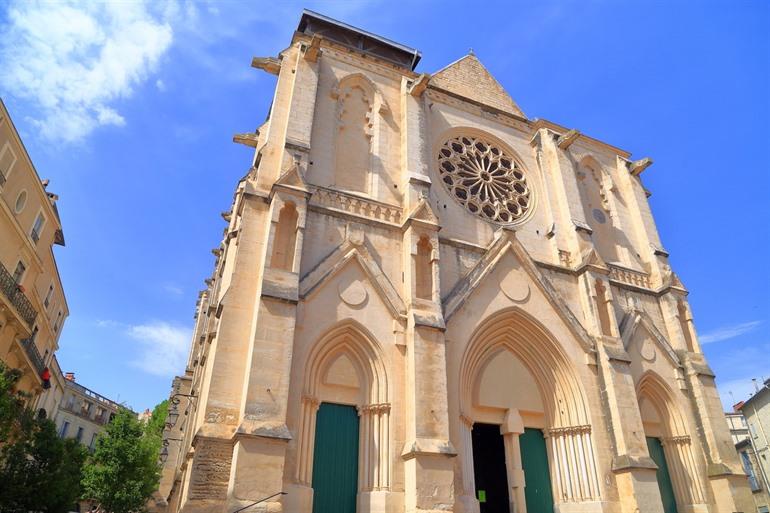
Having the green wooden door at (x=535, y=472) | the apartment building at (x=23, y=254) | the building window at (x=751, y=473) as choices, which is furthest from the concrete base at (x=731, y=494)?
the apartment building at (x=23, y=254)

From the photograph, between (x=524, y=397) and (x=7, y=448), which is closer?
(x=7, y=448)

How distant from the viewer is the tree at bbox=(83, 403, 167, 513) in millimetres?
13719

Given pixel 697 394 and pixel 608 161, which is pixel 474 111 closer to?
pixel 608 161

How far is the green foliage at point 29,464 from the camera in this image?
9.46 metres

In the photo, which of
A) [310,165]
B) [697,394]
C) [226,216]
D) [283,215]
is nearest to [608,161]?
[697,394]

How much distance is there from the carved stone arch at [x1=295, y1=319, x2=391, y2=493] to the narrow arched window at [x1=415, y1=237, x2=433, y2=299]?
70.1 inches

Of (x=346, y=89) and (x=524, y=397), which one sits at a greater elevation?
(x=346, y=89)

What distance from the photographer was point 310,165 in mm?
12703

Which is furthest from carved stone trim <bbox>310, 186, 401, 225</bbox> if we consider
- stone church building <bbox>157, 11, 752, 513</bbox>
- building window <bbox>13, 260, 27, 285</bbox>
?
building window <bbox>13, 260, 27, 285</bbox>

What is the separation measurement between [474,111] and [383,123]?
3.88 m

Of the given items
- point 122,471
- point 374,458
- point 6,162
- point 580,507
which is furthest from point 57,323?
point 580,507

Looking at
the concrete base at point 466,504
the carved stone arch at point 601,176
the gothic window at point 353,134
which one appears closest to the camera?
Result: the concrete base at point 466,504

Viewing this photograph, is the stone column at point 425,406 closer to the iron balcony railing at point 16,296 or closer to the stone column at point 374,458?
the stone column at point 374,458

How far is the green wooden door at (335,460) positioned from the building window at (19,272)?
11.4 metres
